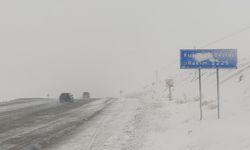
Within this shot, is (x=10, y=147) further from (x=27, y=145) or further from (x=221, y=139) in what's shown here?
(x=221, y=139)

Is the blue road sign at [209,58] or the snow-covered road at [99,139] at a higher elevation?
the blue road sign at [209,58]

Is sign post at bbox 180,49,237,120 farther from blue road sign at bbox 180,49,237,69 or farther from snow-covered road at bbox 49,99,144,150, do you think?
snow-covered road at bbox 49,99,144,150

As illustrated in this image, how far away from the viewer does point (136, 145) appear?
47.0ft

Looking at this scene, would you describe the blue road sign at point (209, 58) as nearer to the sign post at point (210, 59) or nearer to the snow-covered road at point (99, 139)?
the sign post at point (210, 59)

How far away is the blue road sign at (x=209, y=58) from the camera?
70.0ft

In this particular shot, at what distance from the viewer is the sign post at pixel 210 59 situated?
21.3 meters

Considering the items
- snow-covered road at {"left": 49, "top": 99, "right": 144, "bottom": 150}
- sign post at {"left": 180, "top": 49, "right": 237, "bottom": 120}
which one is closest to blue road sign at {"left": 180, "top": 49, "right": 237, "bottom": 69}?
sign post at {"left": 180, "top": 49, "right": 237, "bottom": 120}

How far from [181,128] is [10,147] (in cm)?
774

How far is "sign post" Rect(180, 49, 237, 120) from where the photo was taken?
2133 cm

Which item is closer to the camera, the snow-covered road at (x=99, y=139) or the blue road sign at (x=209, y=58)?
the snow-covered road at (x=99, y=139)

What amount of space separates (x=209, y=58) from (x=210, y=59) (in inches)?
4.0

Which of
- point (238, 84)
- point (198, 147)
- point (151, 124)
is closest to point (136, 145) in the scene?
point (198, 147)

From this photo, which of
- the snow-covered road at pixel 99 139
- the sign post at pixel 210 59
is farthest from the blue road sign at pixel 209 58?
the snow-covered road at pixel 99 139

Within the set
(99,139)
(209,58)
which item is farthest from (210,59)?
(99,139)
